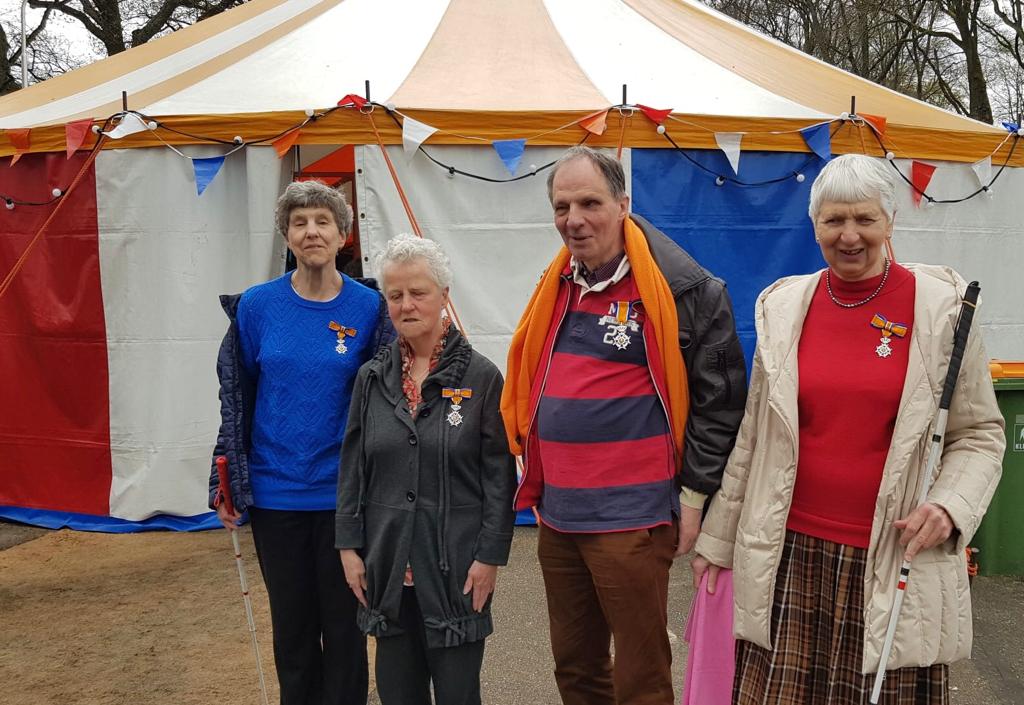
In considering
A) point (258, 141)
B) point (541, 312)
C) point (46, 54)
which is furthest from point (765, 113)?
point (46, 54)

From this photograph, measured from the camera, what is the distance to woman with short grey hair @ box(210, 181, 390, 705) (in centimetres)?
249

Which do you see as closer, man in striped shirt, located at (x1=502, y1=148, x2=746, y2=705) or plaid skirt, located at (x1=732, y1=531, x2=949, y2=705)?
plaid skirt, located at (x1=732, y1=531, x2=949, y2=705)

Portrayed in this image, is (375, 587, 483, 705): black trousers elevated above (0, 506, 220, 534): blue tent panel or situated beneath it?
elevated above

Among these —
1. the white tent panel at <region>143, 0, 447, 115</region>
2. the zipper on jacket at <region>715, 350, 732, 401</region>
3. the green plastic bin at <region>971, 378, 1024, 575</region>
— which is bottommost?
the green plastic bin at <region>971, 378, 1024, 575</region>

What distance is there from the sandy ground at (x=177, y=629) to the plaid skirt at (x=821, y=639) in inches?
50.9

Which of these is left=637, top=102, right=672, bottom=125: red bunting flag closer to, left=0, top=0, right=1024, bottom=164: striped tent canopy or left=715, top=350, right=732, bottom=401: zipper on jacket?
left=0, top=0, right=1024, bottom=164: striped tent canopy

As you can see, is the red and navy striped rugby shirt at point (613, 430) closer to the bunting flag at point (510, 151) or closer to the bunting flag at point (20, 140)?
the bunting flag at point (510, 151)

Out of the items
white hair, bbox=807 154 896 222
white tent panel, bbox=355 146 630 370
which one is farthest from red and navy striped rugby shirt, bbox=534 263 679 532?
white tent panel, bbox=355 146 630 370

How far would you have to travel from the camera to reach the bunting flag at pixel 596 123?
15.6 ft

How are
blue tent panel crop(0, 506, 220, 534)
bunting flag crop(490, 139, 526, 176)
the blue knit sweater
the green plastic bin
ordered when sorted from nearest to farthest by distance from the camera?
the blue knit sweater → the green plastic bin → bunting flag crop(490, 139, 526, 176) → blue tent panel crop(0, 506, 220, 534)

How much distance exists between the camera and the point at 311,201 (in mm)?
2570

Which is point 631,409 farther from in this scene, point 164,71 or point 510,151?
point 164,71

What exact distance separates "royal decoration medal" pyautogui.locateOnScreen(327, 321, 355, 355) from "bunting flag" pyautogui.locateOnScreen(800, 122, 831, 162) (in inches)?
137

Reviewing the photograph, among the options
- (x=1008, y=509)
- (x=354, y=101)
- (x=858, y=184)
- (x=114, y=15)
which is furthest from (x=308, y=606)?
(x=114, y=15)
